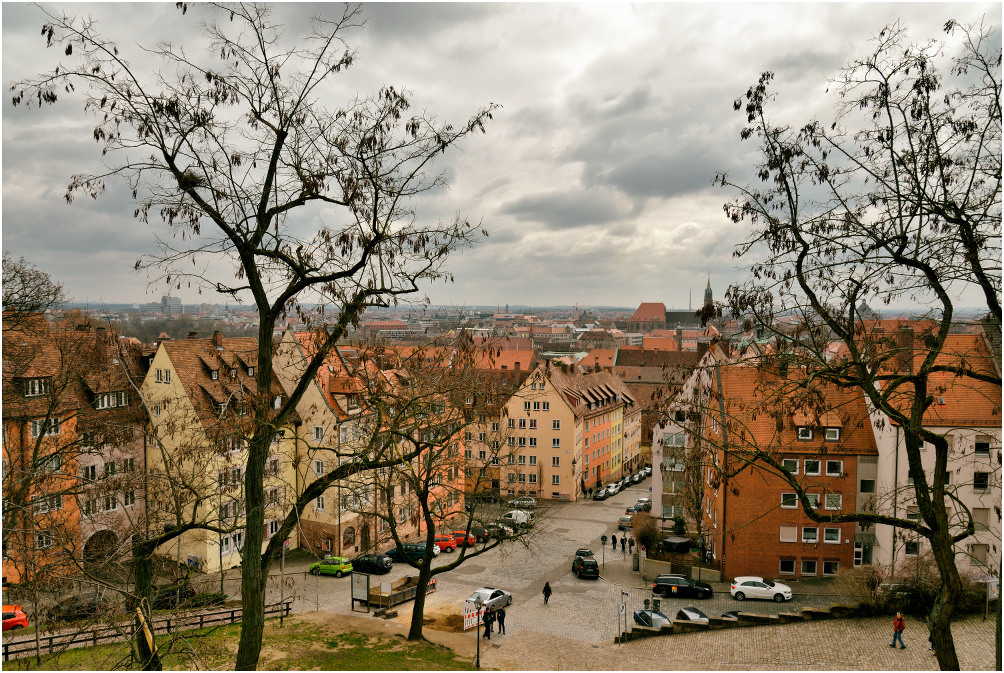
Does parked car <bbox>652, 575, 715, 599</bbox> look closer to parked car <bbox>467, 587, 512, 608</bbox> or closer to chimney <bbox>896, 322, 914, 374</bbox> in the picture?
parked car <bbox>467, 587, 512, 608</bbox>

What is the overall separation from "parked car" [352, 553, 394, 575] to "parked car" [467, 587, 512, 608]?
743cm

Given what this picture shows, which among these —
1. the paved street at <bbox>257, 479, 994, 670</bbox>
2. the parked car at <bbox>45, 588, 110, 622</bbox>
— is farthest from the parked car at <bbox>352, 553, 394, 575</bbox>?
the parked car at <bbox>45, 588, 110, 622</bbox>

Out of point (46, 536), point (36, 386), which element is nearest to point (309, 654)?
point (46, 536)

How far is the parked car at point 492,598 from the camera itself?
2742 cm

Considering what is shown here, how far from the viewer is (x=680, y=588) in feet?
99.3

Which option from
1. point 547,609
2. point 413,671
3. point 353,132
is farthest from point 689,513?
point 353,132

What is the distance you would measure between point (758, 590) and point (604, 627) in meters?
7.89

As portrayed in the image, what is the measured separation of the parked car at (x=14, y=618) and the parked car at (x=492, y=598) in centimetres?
1620

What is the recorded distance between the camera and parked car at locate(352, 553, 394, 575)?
1323 inches

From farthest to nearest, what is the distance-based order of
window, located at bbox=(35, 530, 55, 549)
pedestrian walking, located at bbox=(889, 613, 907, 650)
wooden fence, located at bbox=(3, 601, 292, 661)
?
pedestrian walking, located at bbox=(889, 613, 907, 650)
wooden fence, located at bbox=(3, 601, 292, 661)
window, located at bbox=(35, 530, 55, 549)

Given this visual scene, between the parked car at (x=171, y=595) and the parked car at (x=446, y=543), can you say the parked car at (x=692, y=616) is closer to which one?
the parked car at (x=446, y=543)

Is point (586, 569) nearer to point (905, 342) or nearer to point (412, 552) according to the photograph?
point (412, 552)

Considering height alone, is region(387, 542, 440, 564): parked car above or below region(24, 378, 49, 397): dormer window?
below

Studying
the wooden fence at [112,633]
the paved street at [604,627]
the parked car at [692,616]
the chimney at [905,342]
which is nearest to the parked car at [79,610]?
the wooden fence at [112,633]
